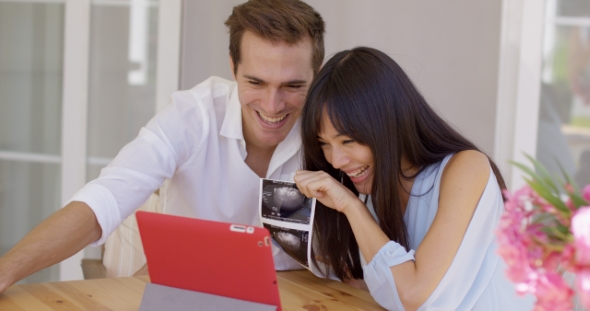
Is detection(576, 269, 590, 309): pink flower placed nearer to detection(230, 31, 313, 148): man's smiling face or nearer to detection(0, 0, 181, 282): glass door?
detection(230, 31, 313, 148): man's smiling face

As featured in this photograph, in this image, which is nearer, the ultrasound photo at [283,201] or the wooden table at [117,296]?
the wooden table at [117,296]

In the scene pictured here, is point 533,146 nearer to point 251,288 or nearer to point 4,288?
point 251,288

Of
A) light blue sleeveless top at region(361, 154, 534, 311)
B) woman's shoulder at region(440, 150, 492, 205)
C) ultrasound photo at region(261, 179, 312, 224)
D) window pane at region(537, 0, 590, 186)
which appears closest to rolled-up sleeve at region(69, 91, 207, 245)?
ultrasound photo at region(261, 179, 312, 224)

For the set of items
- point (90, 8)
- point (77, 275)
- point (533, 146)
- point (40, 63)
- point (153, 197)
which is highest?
point (90, 8)

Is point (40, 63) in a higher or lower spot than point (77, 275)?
higher

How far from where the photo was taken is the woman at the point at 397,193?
1.34m

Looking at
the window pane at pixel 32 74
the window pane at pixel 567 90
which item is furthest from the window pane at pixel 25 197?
the window pane at pixel 567 90

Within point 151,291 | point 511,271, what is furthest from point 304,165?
point 511,271

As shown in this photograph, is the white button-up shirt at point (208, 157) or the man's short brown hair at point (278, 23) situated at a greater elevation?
the man's short brown hair at point (278, 23)

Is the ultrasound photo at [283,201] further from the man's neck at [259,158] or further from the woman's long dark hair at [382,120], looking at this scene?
the man's neck at [259,158]

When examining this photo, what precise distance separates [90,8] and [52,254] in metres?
1.79

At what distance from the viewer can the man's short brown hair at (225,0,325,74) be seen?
5.92 ft

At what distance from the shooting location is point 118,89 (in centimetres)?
293

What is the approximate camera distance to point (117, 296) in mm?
1368
